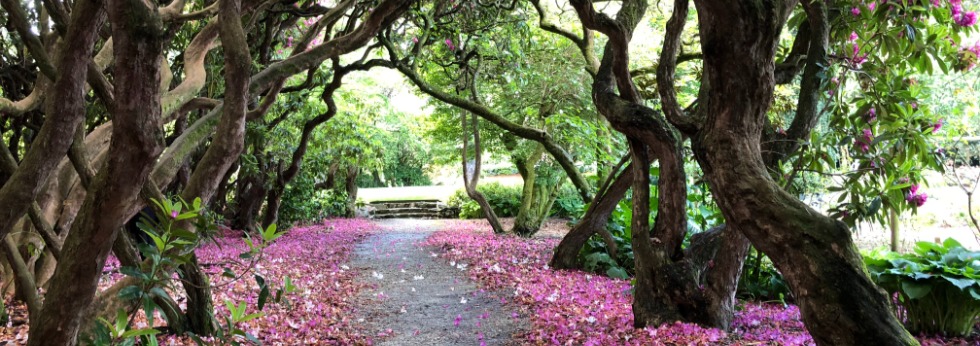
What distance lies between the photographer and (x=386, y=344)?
15.7 ft

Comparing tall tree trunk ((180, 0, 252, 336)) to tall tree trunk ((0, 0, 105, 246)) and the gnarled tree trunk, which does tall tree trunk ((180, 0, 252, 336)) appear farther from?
the gnarled tree trunk

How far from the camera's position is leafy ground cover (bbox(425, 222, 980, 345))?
13.0ft

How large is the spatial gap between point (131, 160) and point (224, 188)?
34.6 feet

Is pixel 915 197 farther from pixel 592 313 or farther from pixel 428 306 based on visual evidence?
pixel 428 306

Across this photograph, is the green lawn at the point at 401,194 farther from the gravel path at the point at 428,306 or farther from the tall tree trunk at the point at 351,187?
the gravel path at the point at 428,306

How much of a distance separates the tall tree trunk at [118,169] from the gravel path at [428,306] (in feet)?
9.34

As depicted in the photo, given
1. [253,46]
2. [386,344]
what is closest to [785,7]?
[386,344]

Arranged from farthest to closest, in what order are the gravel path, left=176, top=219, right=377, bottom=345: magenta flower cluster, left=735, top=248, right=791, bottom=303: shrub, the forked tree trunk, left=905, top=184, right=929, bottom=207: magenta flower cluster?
the forked tree trunk
left=735, top=248, right=791, bottom=303: shrub
the gravel path
left=176, top=219, right=377, bottom=345: magenta flower cluster
left=905, top=184, right=929, bottom=207: magenta flower cluster

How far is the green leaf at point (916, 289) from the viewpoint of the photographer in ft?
13.9

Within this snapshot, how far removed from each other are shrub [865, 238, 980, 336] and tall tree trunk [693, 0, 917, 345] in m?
2.53

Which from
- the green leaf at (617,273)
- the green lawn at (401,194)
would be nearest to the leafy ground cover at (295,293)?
the green leaf at (617,273)

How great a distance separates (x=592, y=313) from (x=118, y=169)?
390cm

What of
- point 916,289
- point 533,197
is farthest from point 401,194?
point 916,289

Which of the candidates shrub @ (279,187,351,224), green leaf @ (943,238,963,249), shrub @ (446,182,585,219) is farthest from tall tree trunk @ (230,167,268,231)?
green leaf @ (943,238,963,249)
